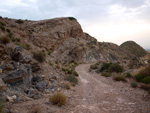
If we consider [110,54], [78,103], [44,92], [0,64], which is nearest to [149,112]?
[78,103]

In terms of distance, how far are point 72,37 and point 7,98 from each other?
35.9 meters

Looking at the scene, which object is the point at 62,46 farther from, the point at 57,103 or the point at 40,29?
the point at 57,103

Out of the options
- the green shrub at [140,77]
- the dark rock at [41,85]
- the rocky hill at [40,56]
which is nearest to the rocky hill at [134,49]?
the rocky hill at [40,56]

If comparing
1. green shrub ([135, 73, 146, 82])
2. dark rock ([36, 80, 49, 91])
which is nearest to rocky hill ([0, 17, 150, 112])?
dark rock ([36, 80, 49, 91])

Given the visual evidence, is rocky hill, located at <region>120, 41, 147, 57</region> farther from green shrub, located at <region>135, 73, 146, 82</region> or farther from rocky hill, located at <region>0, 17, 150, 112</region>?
green shrub, located at <region>135, 73, 146, 82</region>

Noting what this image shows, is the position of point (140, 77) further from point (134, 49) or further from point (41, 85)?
point (134, 49)

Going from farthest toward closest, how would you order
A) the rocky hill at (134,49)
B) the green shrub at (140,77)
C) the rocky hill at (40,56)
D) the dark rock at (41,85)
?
the rocky hill at (134,49) < the green shrub at (140,77) < the dark rock at (41,85) < the rocky hill at (40,56)

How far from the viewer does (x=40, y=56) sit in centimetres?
966

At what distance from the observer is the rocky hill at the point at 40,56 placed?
18.6 ft

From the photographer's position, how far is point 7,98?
4426 mm

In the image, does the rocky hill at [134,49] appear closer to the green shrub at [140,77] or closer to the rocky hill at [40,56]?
the rocky hill at [40,56]

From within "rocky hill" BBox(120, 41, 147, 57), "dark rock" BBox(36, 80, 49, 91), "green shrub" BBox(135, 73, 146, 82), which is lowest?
"dark rock" BBox(36, 80, 49, 91)

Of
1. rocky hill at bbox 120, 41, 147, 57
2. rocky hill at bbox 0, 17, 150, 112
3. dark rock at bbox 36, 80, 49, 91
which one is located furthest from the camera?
rocky hill at bbox 120, 41, 147, 57

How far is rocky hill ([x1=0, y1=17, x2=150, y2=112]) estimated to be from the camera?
18.6 ft
